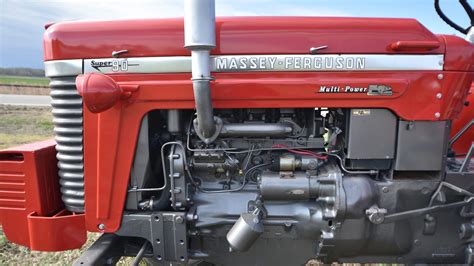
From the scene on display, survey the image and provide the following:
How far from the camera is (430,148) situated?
228 centimetres

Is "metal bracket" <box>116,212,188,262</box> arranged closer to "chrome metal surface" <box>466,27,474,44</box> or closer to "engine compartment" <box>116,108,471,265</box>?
"engine compartment" <box>116,108,471,265</box>

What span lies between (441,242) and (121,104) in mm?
2275

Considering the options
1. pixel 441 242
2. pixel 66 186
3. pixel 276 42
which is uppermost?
pixel 276 42

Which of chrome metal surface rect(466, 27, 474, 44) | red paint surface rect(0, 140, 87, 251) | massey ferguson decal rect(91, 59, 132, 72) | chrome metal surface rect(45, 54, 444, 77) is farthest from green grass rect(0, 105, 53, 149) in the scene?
chrome metal surface rect(466, 27, 474, 44)

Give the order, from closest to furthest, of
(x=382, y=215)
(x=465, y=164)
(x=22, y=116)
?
(x=382, y=215), (x=465, y=164), (x=22, y=116)

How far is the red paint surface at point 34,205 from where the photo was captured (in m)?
2.35

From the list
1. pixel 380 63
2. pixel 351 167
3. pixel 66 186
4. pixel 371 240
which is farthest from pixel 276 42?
pixel 66 186

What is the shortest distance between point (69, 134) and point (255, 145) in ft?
3.88

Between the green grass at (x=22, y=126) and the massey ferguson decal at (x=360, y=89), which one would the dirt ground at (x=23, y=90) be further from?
the massey ferguson decal at (x=360, y=89)

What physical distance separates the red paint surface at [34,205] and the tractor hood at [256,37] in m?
0.72

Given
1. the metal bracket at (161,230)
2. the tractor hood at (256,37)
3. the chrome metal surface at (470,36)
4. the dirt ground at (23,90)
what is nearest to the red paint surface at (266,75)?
the tractor hood at (256,37)

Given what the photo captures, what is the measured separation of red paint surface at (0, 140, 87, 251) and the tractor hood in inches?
28.3

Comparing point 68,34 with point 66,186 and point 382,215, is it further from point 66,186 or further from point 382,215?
point 382,215

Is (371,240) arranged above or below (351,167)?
below
